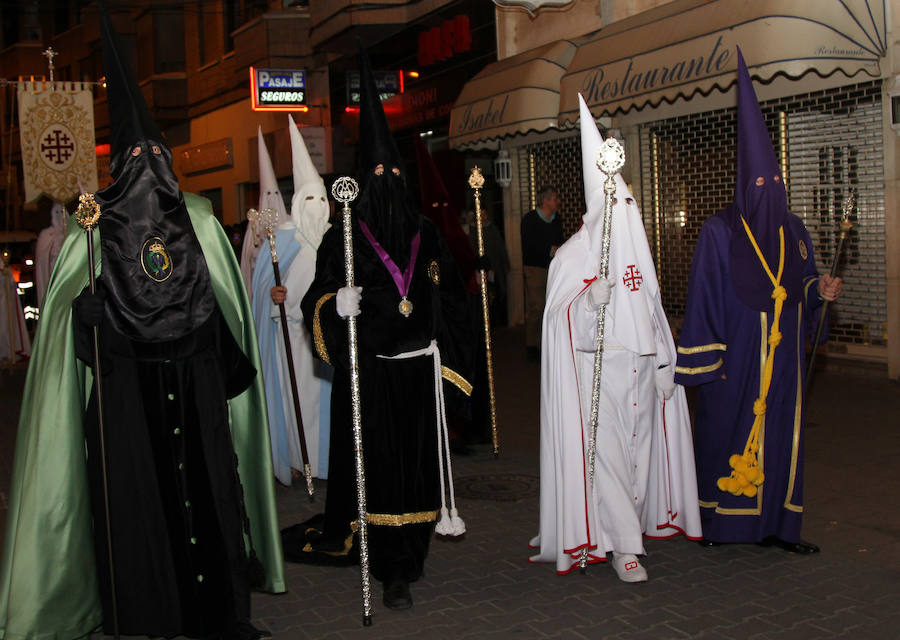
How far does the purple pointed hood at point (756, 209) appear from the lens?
5902 millimetres

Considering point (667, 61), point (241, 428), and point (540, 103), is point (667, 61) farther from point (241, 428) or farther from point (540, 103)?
point (241, 428)

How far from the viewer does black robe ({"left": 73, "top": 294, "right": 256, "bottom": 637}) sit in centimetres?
488

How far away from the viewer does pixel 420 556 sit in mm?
5727

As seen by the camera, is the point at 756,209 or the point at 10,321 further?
the point at 10,321

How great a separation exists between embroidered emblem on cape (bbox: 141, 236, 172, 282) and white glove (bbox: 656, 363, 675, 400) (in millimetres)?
2812

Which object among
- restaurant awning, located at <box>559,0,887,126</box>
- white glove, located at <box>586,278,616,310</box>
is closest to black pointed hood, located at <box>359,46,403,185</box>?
white glove, located at <box>586,278,616,310</box>

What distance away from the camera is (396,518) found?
18.3 feet

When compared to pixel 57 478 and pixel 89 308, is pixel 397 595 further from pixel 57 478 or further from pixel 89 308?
pixel 89 308

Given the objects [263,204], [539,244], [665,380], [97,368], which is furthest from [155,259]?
[539,244]

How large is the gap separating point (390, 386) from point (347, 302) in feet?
2.17

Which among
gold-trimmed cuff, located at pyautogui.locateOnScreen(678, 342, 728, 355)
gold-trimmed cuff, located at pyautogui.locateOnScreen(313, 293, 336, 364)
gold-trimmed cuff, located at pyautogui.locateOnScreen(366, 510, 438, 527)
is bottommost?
gold-trimmed cuff, located at pyautogui.locateOnScreen(366, 510, 438, 527)

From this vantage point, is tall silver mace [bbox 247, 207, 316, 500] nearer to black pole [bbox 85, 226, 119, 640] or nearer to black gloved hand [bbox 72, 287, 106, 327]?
black pole [bbox 85, 226, 119, 640]

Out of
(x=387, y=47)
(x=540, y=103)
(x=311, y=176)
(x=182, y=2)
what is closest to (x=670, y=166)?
(x=540, y=103)

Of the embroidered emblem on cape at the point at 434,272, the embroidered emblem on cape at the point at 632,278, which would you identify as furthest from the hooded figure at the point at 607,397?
the embroidered emblem on cape at the point at 434,272
